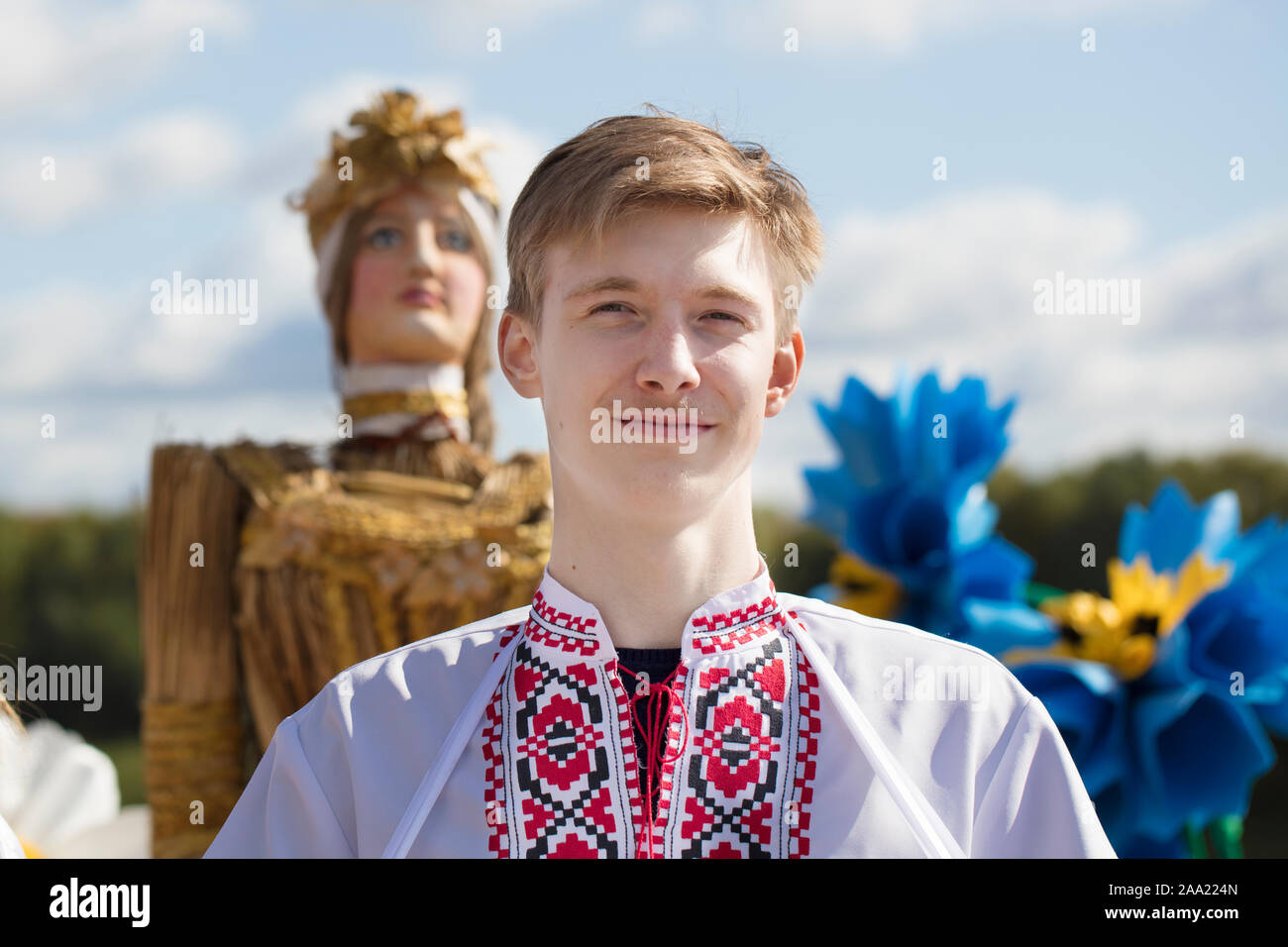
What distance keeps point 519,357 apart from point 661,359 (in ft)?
1.05

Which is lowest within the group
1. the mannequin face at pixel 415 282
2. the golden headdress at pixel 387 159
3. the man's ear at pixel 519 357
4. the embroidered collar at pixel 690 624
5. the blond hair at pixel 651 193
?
the embroidered collar at pixel 690 624

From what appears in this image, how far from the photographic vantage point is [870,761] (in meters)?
A: 1.70

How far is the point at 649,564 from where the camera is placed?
177 cm

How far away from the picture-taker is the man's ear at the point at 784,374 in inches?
75.0

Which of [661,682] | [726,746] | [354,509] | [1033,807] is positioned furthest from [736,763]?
[354,509]

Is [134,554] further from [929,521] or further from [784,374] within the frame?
[784,374]

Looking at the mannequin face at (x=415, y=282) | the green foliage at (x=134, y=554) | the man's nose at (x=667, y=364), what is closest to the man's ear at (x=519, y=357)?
the man's nose at (x=667, y=364)

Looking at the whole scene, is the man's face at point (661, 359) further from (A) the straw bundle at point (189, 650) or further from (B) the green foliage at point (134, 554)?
(B) the green foliage at point (134, 554)

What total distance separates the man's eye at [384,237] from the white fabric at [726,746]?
203 centimetres

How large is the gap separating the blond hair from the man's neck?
29 centimetres

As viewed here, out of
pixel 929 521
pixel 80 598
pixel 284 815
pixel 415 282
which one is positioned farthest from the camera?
pixel 80 598

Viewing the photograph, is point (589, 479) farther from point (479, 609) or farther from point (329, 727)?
point (479, 609)

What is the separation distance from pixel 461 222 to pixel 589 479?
83.9 inches
